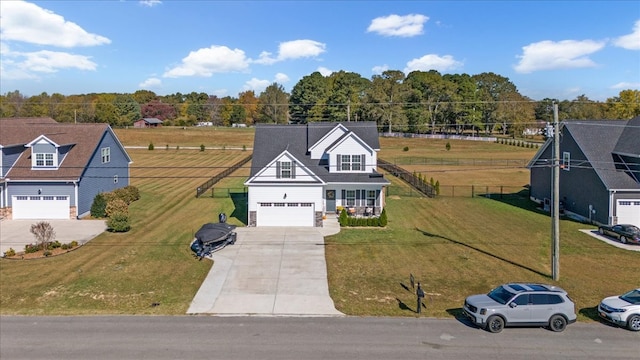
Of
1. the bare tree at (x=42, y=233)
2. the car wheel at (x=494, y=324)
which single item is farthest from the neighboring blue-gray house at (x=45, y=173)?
the car wheel at (x=494, y=324)

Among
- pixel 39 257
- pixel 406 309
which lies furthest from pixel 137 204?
pixel 406 309

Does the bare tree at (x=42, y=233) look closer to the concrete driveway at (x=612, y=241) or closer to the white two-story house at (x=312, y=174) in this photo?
the white two-story house at (x=312, y=174)

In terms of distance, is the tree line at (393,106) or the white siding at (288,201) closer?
the white siding at (288,201)

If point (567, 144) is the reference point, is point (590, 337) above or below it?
below

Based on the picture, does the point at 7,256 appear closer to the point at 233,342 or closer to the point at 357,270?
the point at 233,342

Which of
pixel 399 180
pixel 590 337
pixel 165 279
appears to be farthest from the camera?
pixel 399 180

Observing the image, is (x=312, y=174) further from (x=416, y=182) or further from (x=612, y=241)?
(x=416, y=182)

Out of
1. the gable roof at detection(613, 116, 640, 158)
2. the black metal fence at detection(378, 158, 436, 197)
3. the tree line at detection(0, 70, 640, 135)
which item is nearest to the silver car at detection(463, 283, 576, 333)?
the gable roof at detection(613, 116, 640, 158)
